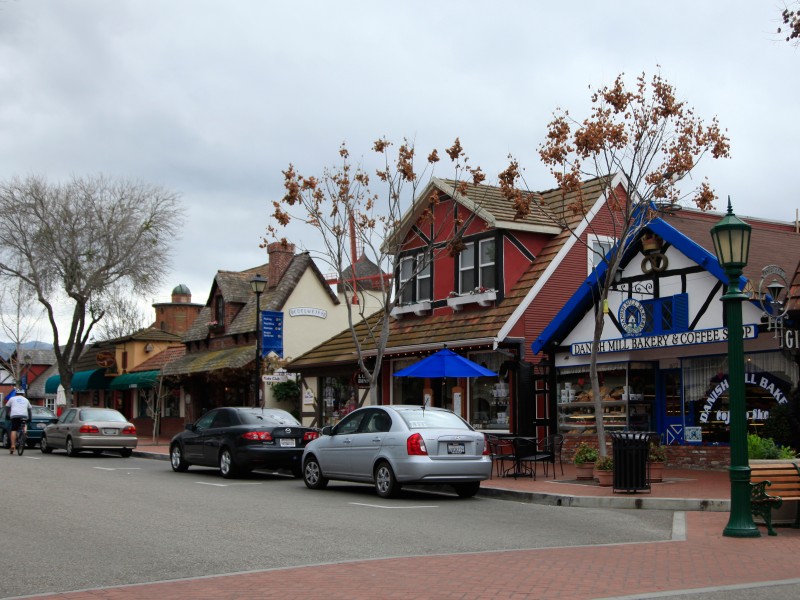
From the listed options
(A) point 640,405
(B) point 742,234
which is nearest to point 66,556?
(B) point 742,234

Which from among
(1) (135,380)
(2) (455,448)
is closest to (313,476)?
(2) (455,448)

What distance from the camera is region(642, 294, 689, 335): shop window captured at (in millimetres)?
19922

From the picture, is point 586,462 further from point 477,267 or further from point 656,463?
point 477,267

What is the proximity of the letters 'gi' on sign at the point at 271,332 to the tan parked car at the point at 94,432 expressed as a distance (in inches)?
202

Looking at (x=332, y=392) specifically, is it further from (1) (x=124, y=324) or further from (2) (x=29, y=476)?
(1) (x=124, y=324)

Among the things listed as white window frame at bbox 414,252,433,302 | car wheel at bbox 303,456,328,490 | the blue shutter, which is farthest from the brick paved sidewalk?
white window frame at bbox 414,252,433,302

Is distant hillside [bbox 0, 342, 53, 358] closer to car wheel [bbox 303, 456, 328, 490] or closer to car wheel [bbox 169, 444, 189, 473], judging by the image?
car wheel [bbox 169, 444, 189, 473]

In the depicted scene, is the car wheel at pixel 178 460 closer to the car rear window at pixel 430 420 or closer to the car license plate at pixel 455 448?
the car rear window at pixel 430 420

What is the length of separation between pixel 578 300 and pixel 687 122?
5315 millimetres

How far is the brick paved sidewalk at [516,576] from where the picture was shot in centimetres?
766

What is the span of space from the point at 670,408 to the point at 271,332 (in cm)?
1391

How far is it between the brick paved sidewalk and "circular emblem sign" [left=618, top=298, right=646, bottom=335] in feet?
34.2

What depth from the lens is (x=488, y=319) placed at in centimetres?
2439

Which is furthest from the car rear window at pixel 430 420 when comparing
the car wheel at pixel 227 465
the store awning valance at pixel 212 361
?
the store awning valance at pixel 212 361
